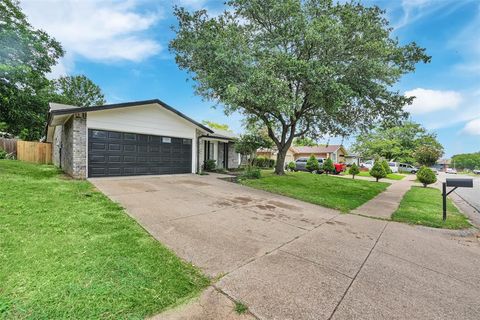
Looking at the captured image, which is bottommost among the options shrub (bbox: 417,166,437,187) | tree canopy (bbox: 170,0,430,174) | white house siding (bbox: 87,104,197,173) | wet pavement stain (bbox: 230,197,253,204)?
wet pavement stain (bbox: 230,197,253,204)

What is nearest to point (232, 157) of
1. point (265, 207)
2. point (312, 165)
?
point (312, 165)

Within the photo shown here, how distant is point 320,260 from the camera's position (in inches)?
138

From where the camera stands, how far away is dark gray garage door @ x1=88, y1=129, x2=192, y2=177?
1009cm

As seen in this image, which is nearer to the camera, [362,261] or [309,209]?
[362,261]

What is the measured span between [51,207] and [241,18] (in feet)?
39.4

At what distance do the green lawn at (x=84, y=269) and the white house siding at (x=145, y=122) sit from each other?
20.5ft

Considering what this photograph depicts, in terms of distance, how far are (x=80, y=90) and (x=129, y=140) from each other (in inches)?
1210

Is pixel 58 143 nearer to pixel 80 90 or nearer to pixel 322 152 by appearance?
pixel 80 90

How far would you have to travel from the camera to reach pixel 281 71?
33.5 feet

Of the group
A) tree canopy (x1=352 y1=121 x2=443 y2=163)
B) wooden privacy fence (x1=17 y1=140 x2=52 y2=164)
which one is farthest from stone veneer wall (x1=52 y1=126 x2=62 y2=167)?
tree canopy (x1=352 y1=121 x2=443 y2=163)

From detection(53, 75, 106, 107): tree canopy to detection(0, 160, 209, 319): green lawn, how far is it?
3532cm

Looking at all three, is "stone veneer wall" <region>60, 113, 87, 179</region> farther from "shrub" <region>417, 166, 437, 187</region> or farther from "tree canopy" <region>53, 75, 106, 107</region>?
"tree canopy" <region>53, 75, 106, 107</region>

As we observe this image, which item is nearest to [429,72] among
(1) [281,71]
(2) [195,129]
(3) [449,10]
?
(3) [449,10]

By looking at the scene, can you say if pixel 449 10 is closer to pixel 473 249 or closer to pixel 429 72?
pixel 429 72
